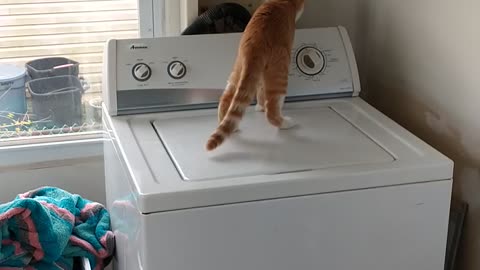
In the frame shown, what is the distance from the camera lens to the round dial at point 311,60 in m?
1.65

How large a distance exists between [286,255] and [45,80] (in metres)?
0.91

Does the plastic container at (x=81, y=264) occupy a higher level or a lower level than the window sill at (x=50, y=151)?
lower

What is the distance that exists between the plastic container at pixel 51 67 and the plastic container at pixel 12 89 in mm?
25

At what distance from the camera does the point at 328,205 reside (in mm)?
1255

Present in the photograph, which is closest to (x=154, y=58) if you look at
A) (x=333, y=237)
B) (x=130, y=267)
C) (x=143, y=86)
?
(x=143, y=86)

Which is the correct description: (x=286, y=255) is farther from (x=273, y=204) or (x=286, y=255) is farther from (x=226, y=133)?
(x=226, y=133)

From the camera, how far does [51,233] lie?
1.49m

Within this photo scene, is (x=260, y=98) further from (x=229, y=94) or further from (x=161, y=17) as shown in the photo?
(x=161, y=17)

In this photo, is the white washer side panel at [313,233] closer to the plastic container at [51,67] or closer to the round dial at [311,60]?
the round dial at [311,60]

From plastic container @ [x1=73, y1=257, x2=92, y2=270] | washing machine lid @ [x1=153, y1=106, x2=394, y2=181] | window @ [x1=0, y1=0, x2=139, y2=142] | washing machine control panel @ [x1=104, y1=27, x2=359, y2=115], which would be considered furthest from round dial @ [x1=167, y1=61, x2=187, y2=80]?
plastic container @ [x1=73, y1=257, x2=92, y2=270]

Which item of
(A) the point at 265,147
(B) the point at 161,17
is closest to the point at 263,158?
(A) the point at 265,147

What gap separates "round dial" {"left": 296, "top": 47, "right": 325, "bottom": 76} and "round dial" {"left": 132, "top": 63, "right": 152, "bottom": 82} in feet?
1.14

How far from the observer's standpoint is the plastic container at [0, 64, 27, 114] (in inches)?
71.1

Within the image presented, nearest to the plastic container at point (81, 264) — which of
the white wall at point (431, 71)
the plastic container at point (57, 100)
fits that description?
the plastic container at point (57, 100)
